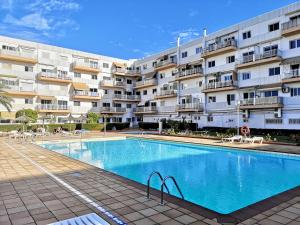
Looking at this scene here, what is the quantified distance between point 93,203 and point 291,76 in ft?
85.5

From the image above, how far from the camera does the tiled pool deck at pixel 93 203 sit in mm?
5297

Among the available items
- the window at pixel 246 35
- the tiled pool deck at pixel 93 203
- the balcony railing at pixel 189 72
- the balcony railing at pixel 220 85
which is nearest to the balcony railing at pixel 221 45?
the window at pixel 246 35

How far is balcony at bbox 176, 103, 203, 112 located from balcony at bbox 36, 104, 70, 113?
731 inches

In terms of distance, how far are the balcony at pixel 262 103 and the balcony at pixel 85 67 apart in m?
26.9

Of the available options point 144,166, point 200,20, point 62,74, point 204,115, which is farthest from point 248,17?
point 62,74

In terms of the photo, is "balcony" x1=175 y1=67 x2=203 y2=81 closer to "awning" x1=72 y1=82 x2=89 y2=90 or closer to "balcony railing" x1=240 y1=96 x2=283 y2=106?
"balcony railing" x1=240 y1=96 x2=283 y2=106

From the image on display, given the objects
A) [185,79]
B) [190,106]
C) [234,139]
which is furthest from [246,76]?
[234,139]

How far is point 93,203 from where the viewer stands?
6285mm

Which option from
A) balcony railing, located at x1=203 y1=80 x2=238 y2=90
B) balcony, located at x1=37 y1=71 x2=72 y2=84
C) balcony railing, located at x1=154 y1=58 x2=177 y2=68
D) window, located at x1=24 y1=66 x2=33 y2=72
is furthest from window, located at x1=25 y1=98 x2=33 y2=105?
balcony railing, located at x1=203 y1=80 x2=238 y2=90

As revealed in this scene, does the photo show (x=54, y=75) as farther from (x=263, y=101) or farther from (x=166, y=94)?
(x=263, y=101)

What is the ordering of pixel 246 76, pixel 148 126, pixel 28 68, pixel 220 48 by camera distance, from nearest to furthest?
pixel 246 76
pixel 220 48
pixel 28 68
pixel 148 126

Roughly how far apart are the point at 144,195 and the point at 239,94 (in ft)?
91.2

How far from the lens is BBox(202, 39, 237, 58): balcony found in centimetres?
3139

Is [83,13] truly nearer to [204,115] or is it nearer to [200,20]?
[200,20]
